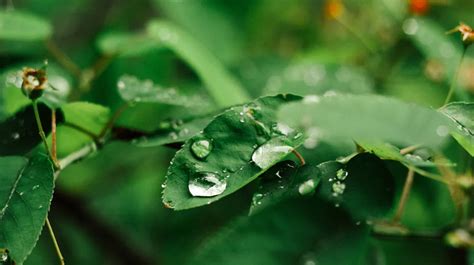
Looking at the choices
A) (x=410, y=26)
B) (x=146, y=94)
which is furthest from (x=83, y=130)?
(x=410, y=26)

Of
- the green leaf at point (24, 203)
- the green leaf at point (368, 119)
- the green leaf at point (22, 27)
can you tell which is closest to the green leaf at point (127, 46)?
the green leaf at point (22, 27)

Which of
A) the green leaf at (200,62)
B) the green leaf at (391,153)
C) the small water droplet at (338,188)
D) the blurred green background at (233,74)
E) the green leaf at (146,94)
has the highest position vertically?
the green leaf at (391,153)

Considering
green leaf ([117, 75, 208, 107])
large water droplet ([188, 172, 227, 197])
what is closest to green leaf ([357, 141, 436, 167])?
large water droplet ([188, 172, 227, 197])

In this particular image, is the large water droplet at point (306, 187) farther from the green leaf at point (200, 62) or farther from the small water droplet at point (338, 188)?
the green leaf at point (200, 62)

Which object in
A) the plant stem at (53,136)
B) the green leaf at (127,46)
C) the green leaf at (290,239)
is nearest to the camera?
the green leaf at (290,239)

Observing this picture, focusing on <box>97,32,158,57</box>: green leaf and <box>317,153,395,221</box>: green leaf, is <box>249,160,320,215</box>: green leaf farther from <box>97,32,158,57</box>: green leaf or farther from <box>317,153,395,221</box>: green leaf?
<box>97,32,158,57</box>: green leaf

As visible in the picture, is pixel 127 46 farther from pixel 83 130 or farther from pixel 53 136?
pixel 53 136
